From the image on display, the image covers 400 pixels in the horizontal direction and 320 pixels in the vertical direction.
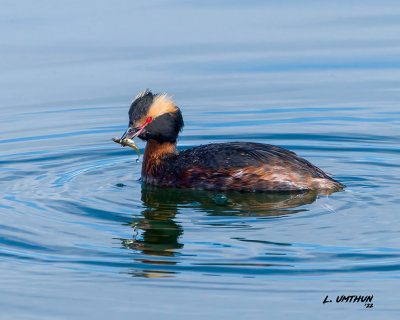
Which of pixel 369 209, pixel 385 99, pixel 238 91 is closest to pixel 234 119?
pixel 238 91

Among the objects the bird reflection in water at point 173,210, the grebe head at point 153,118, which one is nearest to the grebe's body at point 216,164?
the grebe head at point 153,118

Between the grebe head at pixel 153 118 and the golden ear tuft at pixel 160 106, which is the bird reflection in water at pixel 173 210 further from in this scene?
the golden ear tuft at pixel 160 106

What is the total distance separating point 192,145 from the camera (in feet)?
41.0

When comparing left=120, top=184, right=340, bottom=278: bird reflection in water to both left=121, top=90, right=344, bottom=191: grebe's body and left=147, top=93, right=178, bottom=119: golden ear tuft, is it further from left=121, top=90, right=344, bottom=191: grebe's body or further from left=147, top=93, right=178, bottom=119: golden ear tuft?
left=147, top=93, right=178, bottom=119: golden ear tuft

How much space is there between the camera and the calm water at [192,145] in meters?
7.25

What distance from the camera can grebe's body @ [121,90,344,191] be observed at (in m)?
10.1

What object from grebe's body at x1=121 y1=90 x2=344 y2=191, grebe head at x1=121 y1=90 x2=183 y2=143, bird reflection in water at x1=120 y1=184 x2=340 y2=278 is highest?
grebe head at x1=121 y1=90 x2=183 y2=143

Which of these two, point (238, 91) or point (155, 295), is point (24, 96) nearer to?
point (238, 91)

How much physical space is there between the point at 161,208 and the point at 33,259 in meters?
2.05

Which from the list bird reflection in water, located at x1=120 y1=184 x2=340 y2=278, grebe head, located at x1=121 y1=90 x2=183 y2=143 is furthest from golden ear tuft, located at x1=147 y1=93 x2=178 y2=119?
bird reflection in water, located at x1=120 y1=184 x2=340 y2=278

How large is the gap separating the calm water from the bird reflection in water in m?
0.02

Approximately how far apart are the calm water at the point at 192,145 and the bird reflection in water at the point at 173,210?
0.08 ft

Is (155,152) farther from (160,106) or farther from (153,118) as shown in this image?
(160,106)

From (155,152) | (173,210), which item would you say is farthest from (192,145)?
(173,210)
